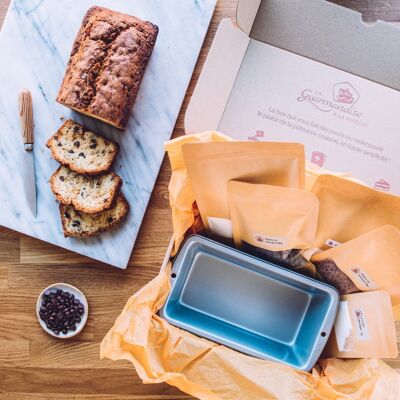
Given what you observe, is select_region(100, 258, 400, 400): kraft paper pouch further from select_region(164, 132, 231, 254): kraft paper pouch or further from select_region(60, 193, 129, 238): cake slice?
select_region(60, 193, 129, 238): cake slice

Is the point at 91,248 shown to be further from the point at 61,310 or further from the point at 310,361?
the point at 310,361

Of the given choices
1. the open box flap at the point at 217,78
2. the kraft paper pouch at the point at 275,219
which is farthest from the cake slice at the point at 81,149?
the kraft paper pouch at the point at 275,219

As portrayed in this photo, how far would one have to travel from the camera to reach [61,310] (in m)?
1.00

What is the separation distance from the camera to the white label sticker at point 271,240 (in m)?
0.76

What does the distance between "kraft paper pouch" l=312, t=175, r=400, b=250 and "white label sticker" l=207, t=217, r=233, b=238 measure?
129mm

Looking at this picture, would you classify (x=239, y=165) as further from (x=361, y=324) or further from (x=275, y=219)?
(x=361, y=324)

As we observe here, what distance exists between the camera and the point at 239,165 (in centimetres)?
69

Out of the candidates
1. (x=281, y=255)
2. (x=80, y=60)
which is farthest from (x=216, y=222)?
(x=80, y=60)

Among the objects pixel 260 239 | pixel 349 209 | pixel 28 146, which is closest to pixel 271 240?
pixel 260 239

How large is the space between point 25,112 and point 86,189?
7.0 inches

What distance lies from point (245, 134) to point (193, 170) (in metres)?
0.18

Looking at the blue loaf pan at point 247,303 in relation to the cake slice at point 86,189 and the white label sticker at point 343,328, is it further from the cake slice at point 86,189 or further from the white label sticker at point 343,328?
the cake slice at point 86,189

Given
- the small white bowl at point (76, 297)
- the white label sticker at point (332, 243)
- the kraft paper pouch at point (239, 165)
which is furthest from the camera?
the small white bowl at point (76, 297)

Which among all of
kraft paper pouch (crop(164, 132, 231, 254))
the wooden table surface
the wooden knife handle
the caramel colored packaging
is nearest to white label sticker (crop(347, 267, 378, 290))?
the caramel colored packaging
